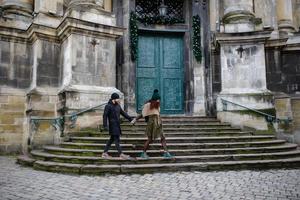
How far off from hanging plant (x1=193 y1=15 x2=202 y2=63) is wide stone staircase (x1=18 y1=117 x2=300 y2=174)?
4010 millimetres

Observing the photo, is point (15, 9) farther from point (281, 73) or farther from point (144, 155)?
point (281, 73)

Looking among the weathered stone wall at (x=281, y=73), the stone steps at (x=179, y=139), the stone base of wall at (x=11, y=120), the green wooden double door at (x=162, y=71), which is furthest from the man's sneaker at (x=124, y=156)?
the weathered stone wall at (x=281, y=73)

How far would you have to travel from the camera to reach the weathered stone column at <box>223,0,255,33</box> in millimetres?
11197

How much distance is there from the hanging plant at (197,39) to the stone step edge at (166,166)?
629 centimetres

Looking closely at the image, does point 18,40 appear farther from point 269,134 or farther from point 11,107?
point 269,134

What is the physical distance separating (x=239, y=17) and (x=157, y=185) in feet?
25.6

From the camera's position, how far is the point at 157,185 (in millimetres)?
5648

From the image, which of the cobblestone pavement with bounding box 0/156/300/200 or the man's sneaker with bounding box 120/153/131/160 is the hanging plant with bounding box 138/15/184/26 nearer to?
the man's sneaker with bounding box 120/153/131/160

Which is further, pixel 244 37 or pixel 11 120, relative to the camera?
pixel 244 37

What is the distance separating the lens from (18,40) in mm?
10766

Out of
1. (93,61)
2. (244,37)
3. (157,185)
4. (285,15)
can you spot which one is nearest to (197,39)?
(244,37)

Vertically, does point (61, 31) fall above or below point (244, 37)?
above

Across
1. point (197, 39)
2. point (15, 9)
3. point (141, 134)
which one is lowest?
point (141, 134)

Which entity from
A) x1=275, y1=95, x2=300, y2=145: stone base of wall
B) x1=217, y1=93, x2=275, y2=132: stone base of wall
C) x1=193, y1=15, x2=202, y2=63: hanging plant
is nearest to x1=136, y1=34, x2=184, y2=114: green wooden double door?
x1=193, y1=15, x2=202, y2=63: hanging plant
